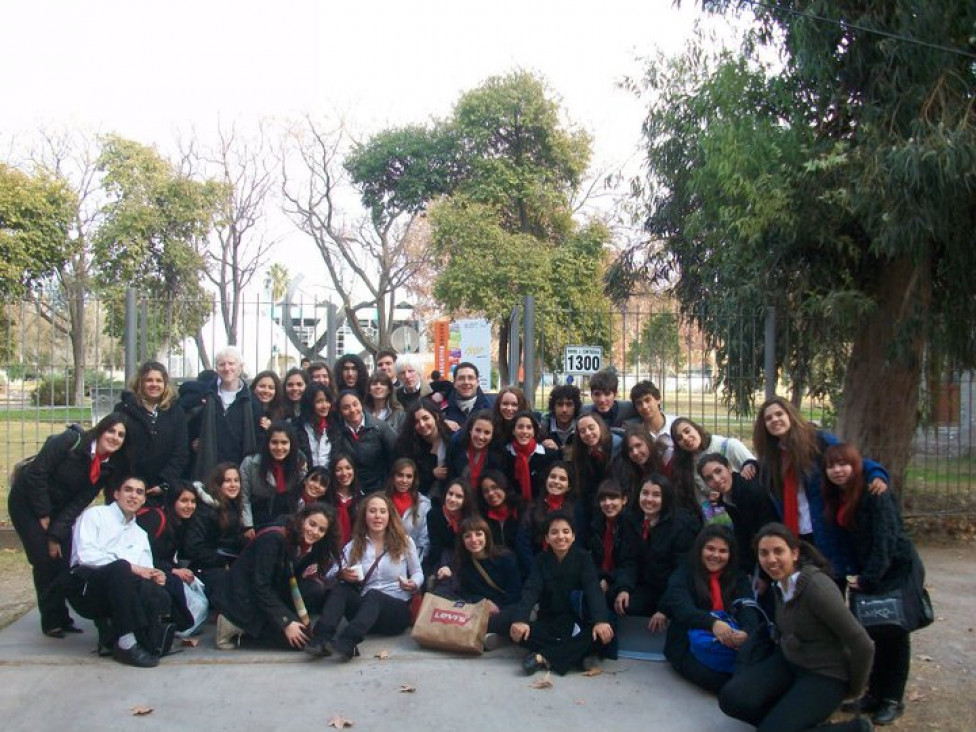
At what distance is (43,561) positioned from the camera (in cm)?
580

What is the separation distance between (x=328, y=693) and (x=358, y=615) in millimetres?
678

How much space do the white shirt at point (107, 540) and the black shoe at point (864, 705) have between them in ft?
12.9

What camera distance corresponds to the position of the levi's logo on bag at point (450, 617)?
5602 millimetres

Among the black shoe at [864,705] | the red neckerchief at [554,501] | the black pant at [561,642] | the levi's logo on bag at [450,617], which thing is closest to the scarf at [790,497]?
the black shoe at [864,705]

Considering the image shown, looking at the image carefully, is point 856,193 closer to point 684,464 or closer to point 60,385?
point 684,464

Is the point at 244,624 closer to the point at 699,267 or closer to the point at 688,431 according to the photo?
the point at 688,431

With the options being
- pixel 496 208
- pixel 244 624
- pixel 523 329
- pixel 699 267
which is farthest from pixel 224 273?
pixel 244 624

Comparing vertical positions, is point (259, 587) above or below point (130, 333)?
below

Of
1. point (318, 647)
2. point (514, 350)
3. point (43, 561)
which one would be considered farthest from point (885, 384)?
point (43, 561)

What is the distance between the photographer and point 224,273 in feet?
93.8

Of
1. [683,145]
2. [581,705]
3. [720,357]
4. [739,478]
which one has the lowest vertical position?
[581,705]

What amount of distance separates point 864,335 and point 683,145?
12.5 ft

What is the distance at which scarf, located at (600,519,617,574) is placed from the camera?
5.90m

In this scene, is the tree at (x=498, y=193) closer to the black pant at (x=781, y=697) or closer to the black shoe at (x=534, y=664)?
the black shoe at (x=534, y=664)
